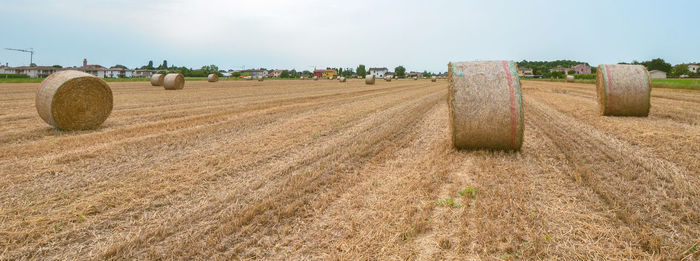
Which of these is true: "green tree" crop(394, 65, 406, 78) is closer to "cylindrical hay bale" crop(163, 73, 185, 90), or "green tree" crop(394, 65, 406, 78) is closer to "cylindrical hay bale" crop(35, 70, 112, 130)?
"cylindrical hay bale" crop(163, 73, 185, 90)

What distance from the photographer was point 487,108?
19.4 feet

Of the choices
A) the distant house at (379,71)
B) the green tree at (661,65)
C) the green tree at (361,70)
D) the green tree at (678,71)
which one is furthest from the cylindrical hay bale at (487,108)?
the distant house at (379,71)

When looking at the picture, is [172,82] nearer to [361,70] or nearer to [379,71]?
[361,70]

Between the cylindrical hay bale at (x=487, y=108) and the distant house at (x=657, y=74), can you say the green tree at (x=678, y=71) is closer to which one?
the distant house at (x=657, y=74)

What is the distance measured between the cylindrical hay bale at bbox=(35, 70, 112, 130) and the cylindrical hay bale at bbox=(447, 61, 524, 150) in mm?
8266

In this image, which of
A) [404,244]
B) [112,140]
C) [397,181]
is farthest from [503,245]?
[112,140]

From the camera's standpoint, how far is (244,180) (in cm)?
475

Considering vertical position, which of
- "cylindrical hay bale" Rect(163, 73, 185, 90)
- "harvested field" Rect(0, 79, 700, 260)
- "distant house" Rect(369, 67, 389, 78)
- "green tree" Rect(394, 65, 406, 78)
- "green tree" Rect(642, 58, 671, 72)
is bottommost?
"harvested field" Rect(0, 79, 700, 260)

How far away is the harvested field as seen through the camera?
10.1 feet

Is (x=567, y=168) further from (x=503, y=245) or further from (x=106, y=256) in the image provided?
(x=106, y=256)

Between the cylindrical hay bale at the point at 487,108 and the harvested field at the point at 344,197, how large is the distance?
0.86 ft

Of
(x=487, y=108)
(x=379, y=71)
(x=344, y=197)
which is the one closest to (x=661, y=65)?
(x=487, y=108)

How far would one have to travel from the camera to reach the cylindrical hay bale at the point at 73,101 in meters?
8.05

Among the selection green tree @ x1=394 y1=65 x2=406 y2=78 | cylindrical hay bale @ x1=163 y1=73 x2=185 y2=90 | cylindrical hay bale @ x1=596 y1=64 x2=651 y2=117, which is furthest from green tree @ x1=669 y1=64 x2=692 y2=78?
cylindrical hay bale @ x1=163 y1=73 x2=185 y2=90
